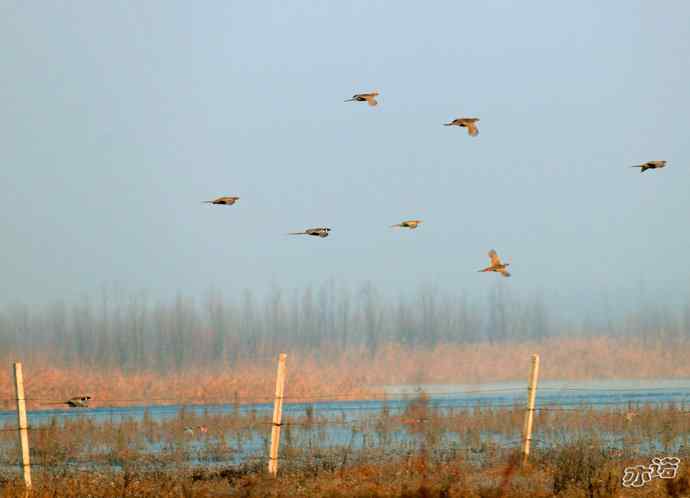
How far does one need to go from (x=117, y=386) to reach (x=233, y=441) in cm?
2528

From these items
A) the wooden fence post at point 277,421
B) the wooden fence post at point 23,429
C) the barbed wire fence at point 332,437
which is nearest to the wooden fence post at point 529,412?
the barbed wire fence at point 332,437

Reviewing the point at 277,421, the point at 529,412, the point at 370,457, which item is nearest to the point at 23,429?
the point at 277,421

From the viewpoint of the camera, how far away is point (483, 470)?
18.2m

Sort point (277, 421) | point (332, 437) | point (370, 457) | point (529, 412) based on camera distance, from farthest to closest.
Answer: point (332, 437), point (370, 457), point (529, 412), point (277, 421)

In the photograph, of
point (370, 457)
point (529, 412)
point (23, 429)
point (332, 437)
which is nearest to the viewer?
point (23, 429)

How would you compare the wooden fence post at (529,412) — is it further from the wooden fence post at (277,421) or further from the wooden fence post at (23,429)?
the wooden fence post at (23,429)

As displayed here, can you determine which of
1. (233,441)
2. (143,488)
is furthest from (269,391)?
(143,488)

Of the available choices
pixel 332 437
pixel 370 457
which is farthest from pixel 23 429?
pixel 332 437

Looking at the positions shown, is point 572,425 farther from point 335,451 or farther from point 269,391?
point 269,391

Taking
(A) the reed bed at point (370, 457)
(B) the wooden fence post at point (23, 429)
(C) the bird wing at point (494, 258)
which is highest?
(C) the bird wing at point (494, 258)

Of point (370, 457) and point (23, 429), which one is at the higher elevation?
point (23, 429)

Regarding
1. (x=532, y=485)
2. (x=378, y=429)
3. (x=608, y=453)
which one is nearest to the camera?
(x=532, y=485)

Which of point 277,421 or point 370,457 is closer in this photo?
point 277,421

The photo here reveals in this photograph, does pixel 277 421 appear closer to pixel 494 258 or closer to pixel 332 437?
pixel 494 258
